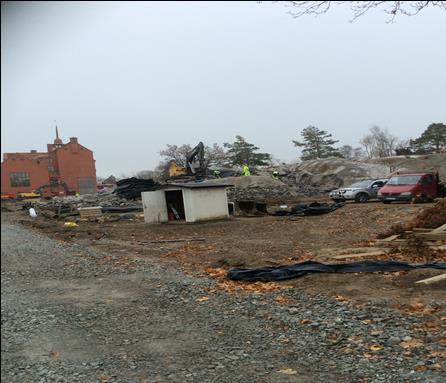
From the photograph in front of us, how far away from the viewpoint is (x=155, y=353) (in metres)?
4.61

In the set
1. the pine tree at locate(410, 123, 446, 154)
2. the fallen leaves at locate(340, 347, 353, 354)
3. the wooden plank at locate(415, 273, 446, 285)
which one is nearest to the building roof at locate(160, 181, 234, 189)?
the wooden plank at locate(415, 273, 446, 285)

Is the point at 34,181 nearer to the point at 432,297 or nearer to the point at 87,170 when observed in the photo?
the point at 87,170

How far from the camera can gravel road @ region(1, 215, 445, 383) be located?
3.68 meters

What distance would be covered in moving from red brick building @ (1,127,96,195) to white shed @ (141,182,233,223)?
52.5ft

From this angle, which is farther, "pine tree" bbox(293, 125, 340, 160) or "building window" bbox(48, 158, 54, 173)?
"pine tree" bbox(293, 125, 340, 160)

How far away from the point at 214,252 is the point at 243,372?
7915mm

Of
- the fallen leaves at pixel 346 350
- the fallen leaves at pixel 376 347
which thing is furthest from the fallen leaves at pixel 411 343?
the fallen leaves at pixel 346 350

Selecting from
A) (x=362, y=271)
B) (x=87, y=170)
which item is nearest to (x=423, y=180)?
(x=362, y=271)

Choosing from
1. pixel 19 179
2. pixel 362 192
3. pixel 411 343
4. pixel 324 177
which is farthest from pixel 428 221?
pixel 324 177

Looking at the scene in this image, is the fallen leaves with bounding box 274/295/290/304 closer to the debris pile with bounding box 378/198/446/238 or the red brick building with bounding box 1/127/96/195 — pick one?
the red brick building with bounding box 1/127/96/195

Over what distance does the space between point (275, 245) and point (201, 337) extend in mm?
7731

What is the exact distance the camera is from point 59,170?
8.87ft

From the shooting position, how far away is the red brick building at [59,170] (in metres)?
2.03

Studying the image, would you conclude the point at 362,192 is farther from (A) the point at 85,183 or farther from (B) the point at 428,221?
(A) the point at 85,183
